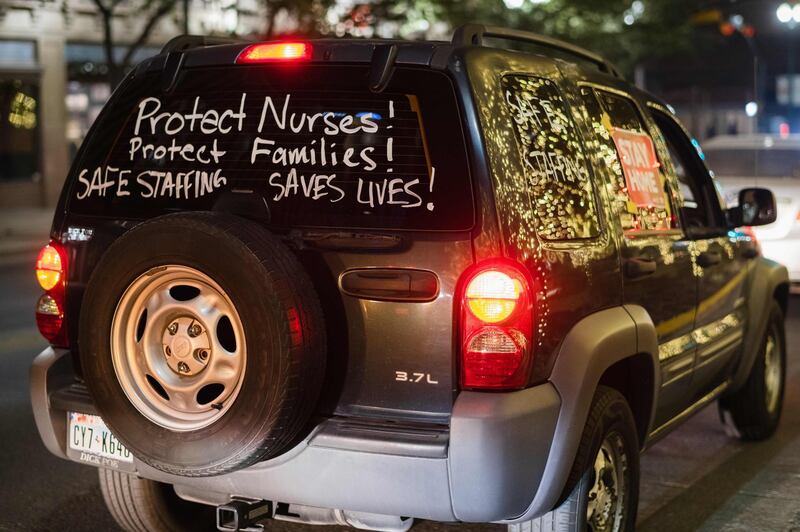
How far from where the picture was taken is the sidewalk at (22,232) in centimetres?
1777

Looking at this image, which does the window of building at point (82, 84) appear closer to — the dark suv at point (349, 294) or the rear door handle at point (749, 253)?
the rear door handle at point (749, 253)

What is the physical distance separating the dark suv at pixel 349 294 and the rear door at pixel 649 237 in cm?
6

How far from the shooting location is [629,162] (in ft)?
16.1

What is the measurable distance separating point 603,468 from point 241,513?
49.5 inches

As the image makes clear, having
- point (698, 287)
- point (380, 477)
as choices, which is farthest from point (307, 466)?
point (698, 287)

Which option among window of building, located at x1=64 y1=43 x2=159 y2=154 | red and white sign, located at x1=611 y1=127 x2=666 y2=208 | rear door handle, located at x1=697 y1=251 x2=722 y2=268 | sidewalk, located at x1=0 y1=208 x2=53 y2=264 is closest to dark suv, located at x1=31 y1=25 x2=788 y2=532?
red and white sign, located at x1=611 y1=127 x2=666 y2=208

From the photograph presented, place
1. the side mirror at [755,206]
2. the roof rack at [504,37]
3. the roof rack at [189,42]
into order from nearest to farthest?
the roof rack at [504,37], the roof rack at [189,42], the side mirror at [755,206]

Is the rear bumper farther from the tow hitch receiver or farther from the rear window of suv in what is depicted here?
the rear window of suv

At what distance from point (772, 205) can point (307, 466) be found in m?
3.26

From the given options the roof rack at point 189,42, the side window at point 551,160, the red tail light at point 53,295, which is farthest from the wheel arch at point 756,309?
the red tail light at point 53,295

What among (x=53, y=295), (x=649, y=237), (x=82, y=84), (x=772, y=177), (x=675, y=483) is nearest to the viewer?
(x=53, y=295)

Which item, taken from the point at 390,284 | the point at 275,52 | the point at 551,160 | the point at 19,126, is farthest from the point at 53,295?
the point at 19,126

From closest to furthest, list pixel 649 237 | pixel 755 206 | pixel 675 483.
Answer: pixel 649 237
pixel 675 483
pixel 755 206

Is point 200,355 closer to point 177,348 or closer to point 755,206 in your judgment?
point 177,348
